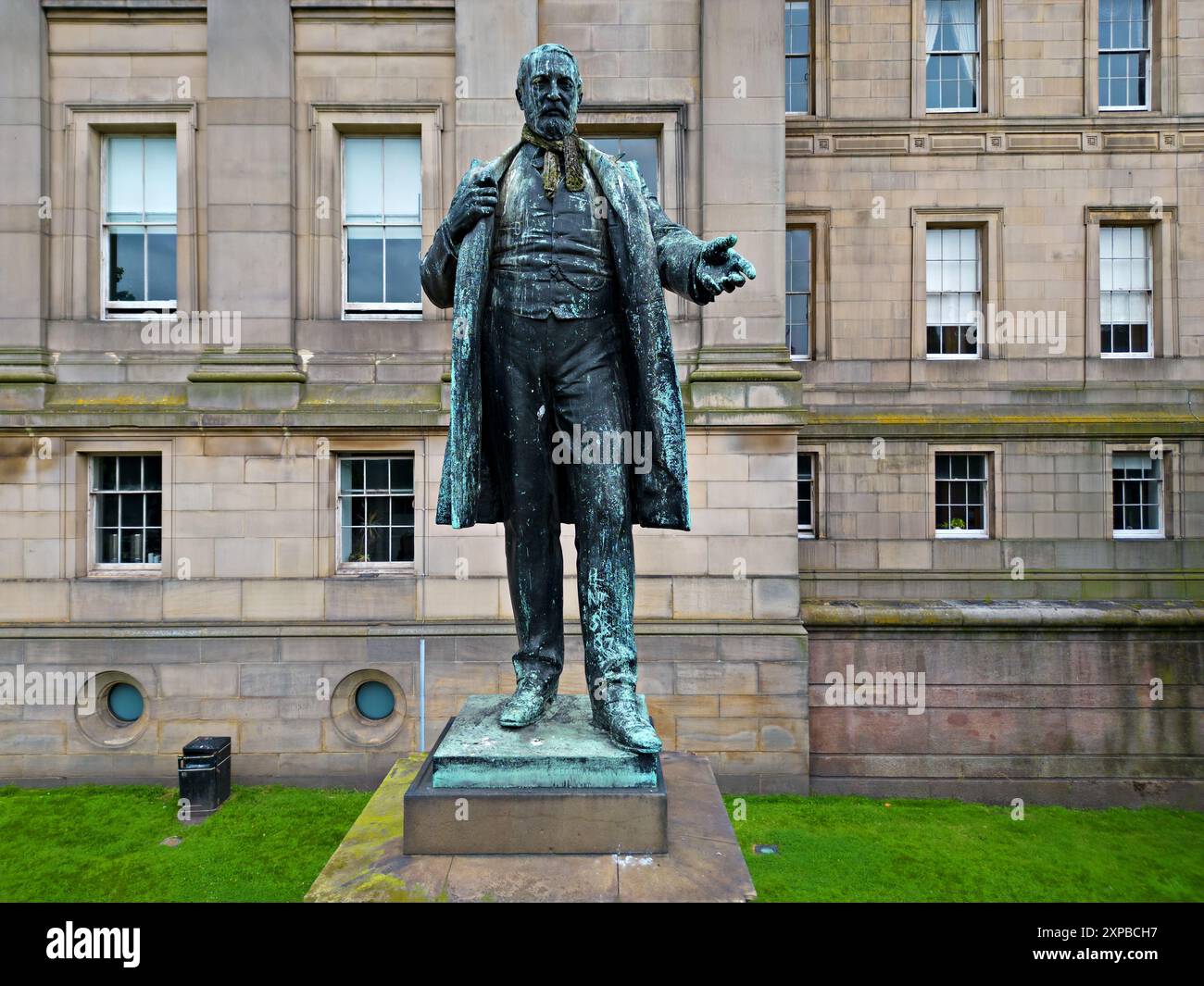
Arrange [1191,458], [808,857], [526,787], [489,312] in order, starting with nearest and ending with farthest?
[526,787] < [489,312] < [808,857] < [1191,458]

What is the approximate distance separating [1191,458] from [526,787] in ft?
59.8

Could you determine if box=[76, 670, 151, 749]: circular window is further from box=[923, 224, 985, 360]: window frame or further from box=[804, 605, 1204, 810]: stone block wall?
box=[923, 224, 985, 360]: window frame

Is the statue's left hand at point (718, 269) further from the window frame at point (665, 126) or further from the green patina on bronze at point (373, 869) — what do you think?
the window frame at point (665, 126)

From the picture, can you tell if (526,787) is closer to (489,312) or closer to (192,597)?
(489,312)

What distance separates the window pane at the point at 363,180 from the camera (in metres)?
11.9

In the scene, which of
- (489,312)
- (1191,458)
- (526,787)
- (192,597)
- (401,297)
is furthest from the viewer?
(1191,458)

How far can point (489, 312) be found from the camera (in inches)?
158

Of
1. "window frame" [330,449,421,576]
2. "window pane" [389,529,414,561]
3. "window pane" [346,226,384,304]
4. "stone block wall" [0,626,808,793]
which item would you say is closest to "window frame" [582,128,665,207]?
"window pane" [346,226,384,304]

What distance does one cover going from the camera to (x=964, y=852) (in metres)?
9.24

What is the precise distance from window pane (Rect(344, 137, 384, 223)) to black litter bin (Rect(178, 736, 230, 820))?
7811 mm

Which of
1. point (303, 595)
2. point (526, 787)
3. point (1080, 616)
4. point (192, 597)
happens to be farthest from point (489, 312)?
point (1080, 616)

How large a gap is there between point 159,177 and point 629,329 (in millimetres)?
11361

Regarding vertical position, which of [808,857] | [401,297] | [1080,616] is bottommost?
[808,857]

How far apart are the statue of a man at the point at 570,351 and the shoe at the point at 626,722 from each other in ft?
0.03
